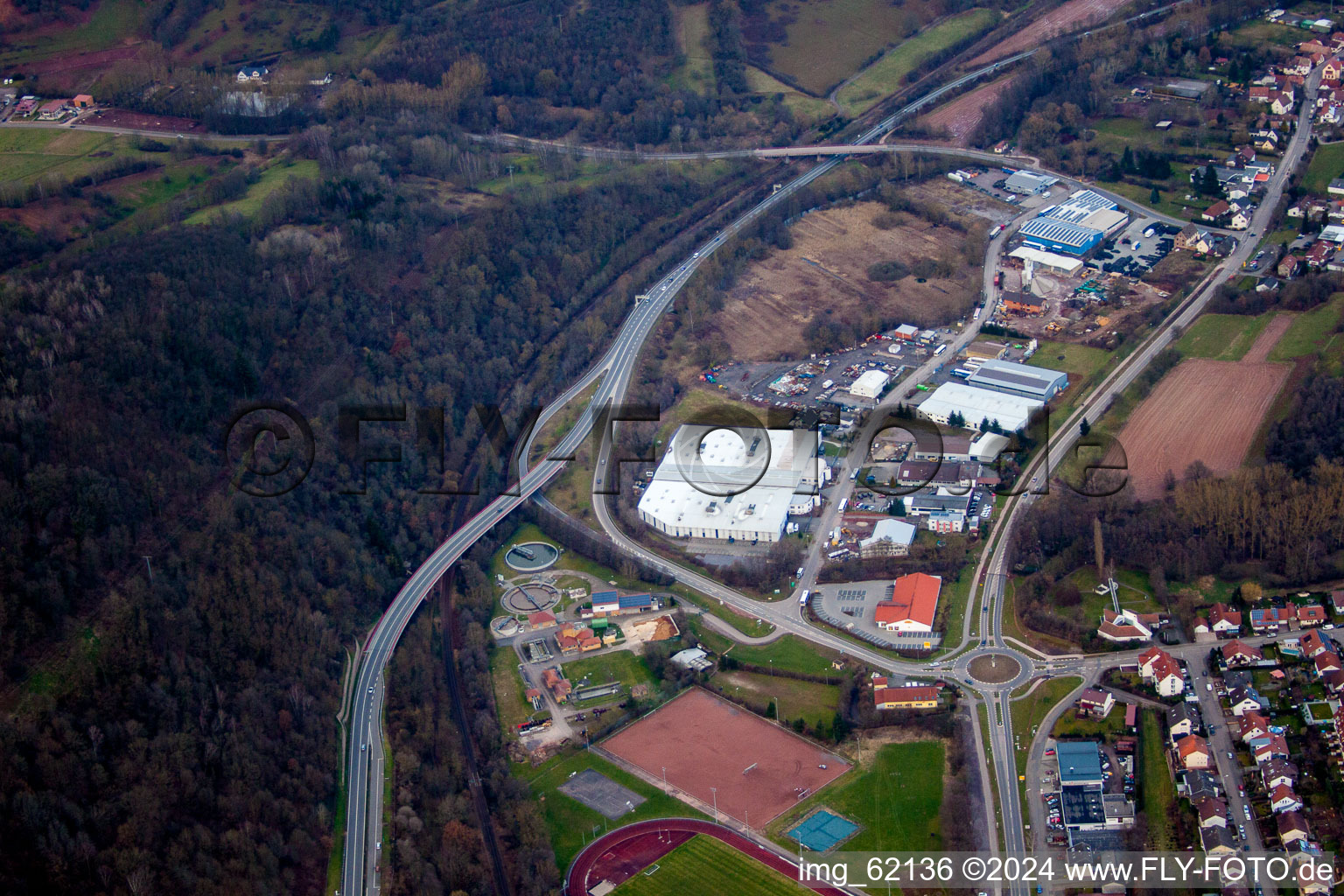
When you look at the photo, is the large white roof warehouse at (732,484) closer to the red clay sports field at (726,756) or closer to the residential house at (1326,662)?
the red clay sports field at (726,756)

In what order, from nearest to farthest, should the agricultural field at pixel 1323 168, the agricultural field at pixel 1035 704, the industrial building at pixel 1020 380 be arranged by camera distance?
the agricultural field at pixel 1035 704 < the industrial building at pixel 1020 380 < the agricultural field at pixel 1323 168

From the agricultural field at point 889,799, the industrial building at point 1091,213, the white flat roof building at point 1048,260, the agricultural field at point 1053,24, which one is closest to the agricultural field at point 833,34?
the agricultural field at point 1053,24

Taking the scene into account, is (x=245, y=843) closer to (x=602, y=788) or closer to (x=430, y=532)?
(x=602, y=788)

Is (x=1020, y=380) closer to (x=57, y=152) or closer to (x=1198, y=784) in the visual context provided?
(x=1198, y=784)

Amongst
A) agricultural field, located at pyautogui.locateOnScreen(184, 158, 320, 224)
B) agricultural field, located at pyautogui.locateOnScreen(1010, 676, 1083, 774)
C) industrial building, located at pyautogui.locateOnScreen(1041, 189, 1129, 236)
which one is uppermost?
agricultural field, located at pyautogui.locateOnScreen(184, 158, 320, 224)

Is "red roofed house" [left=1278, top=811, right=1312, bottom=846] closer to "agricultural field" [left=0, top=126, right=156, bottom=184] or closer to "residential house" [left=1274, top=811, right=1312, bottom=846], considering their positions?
"residential house" [left=1274, top=811, right=1312, bottom=846]

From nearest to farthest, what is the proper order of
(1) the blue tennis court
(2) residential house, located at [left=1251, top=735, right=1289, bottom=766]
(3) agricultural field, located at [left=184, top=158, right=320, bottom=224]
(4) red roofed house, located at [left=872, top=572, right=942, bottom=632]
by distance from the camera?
(2) residential house, located at [left=1251, top=735, right=1289, bottom=766] → (1) the blue tennis court → (4) red roofed house, located at [left=872, top=572, right=942, bottom=632] → (3) agricultural field, located at [left=184, top=158, right=320, bottom=224]

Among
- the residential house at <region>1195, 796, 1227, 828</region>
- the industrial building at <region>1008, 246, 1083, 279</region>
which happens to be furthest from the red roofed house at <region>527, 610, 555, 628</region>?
the industrial building at <region>1008, 246, 1083, 279</region>
